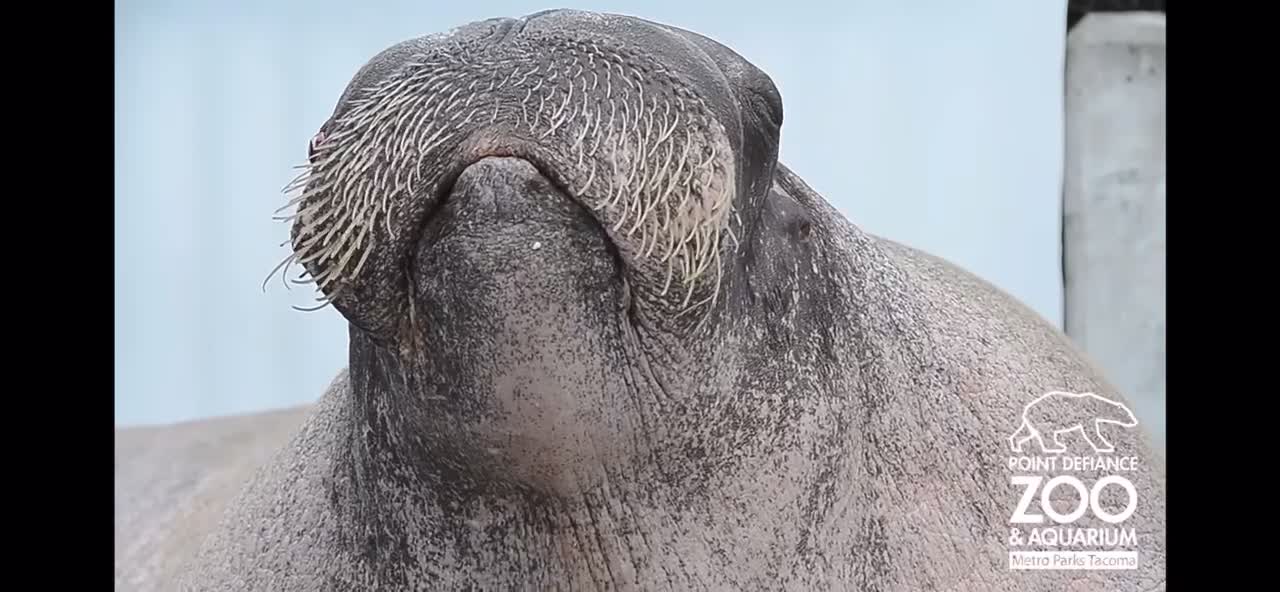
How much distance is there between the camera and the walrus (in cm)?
140

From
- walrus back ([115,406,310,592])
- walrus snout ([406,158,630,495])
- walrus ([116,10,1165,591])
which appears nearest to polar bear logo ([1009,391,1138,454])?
walrus ([116,10,1165,591])

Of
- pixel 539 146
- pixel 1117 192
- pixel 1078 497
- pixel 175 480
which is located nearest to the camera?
pixel 539 146

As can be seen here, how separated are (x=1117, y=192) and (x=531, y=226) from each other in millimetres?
2195

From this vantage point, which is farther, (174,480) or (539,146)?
(174,480)

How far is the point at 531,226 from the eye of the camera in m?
1.38

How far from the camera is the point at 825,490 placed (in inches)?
69.7

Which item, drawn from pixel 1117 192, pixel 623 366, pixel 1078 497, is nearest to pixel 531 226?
pixel 623 366

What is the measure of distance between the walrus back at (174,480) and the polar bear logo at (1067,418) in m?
1.80

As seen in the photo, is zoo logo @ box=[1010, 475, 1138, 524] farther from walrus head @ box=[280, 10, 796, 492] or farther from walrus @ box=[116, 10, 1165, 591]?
walrus head @ box=[280, 10, 796, 492]

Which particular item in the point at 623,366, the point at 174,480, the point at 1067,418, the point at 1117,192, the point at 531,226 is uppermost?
the point at 1117,192

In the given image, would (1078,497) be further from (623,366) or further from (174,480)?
(174,480)

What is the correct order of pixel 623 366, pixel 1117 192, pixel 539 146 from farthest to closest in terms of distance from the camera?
pixel 1117 192 → pixel 623 366 → pixel 539 146

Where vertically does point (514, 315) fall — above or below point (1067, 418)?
above
